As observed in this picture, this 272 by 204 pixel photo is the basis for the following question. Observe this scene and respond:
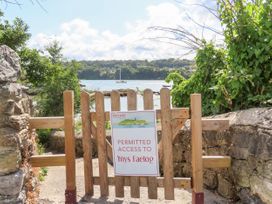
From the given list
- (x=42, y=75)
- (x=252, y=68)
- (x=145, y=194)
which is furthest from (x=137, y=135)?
(x=42, y=75)

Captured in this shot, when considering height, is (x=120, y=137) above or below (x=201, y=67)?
below

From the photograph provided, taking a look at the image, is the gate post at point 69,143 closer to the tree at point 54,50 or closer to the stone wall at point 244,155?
the stone wall at point 244,155

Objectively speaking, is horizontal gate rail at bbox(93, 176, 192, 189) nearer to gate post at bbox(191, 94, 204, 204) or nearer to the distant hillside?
gate post at bbox(191, 94, 204, 204)

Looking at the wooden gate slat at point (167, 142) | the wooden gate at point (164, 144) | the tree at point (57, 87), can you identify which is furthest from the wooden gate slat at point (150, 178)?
the tree at point (57, 87)

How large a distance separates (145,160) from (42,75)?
27.1 feet

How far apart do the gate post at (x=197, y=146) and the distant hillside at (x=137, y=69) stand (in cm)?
226

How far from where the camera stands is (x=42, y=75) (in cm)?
1162

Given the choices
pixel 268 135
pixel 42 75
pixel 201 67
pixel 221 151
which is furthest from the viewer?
pixel 42 75

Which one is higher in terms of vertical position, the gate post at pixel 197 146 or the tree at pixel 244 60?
the tree at pixel 244 60

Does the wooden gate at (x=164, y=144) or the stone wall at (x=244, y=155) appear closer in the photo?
the stone wall at (x=244, y=155)

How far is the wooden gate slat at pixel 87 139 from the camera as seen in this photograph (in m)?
4.31

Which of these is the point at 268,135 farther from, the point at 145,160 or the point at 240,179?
the point at 145,160

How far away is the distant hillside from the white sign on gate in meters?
2.27

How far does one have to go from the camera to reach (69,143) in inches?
167
